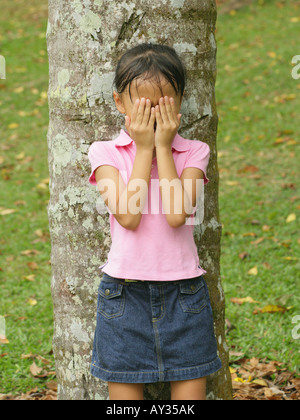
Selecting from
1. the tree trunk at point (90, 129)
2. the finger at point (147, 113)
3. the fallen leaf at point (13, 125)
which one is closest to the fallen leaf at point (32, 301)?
the tree trunk at point (90, 129)

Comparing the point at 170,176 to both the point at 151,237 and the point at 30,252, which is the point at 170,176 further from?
the point at 30,252

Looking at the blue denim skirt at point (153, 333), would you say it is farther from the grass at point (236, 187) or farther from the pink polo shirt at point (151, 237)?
the grass at point (236, 187)

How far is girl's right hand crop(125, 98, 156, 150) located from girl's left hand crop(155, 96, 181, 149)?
22 millimetres

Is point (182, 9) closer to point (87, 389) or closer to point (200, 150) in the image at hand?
point (200, 150)

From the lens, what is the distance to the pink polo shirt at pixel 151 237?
2.09m

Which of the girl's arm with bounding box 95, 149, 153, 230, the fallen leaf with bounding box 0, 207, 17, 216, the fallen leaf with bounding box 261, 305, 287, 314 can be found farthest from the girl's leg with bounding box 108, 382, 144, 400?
the fallen leaf with bounding box 0, 207, 17, 216

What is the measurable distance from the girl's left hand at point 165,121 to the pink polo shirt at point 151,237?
0.42ft

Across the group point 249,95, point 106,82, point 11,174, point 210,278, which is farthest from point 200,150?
point 249,95

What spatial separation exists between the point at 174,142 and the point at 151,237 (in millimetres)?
410

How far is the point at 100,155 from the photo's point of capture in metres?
2.15

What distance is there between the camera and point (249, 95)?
853cm

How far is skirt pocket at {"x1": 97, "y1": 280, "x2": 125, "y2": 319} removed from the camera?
2.12 meters

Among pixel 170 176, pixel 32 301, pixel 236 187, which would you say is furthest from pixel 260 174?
pixel 170 176
